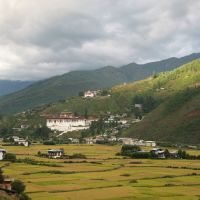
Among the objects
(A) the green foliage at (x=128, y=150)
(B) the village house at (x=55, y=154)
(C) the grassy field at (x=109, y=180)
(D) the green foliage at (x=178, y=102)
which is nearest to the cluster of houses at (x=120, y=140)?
(D) the green foliage at (x=178, y=102)

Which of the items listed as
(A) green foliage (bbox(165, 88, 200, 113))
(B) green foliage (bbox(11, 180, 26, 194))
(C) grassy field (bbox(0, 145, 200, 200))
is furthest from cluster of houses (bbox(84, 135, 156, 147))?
(B) green foliage (bbox(11, 180, 26, 194))

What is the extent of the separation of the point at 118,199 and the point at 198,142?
351 ft

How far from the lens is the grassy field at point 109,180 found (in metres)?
58.5

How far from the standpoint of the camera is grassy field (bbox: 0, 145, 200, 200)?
192ft

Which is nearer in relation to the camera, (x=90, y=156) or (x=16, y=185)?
(x=16, y=185)

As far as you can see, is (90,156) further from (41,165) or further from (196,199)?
(196,199)

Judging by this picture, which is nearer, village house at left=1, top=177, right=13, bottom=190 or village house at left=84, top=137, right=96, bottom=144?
village house at left=1, top=177, right=13, bottom=190

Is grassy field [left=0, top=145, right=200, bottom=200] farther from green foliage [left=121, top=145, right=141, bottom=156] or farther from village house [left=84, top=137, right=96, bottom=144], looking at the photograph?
village house [left=84, top=137, right=96, bottom=144]

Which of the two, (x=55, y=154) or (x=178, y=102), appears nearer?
(x=55, y=154)

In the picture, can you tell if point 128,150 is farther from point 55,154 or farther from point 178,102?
point 178,102

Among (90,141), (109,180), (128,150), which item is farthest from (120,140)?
(109,180)

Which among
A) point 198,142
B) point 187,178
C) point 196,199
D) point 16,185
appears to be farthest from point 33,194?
point 198,142

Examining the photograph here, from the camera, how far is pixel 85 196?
187ft

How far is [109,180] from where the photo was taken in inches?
2847
